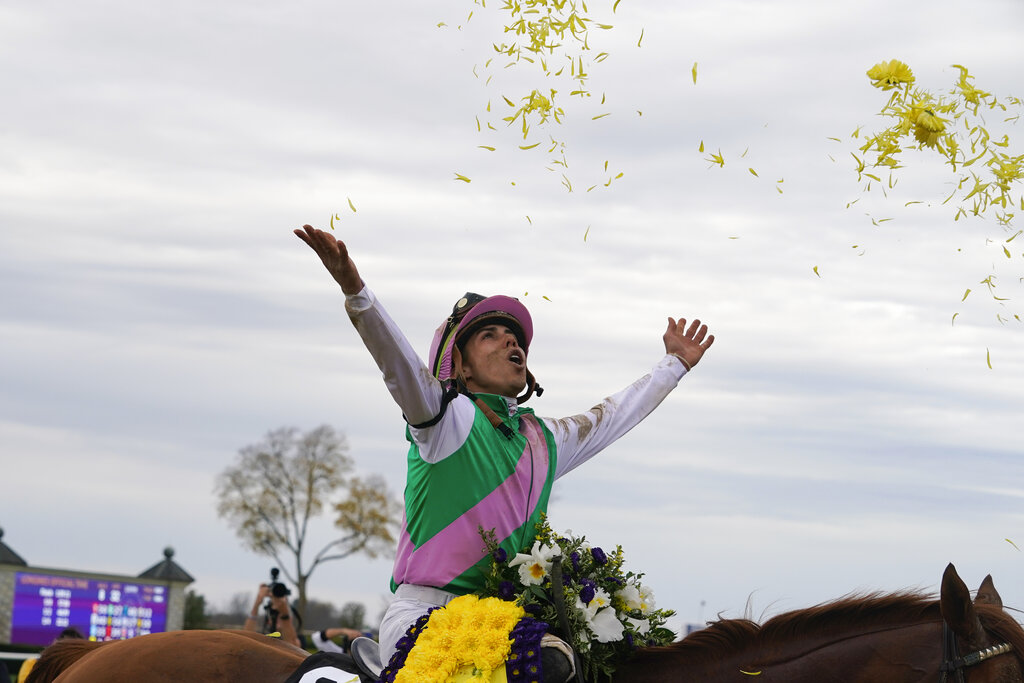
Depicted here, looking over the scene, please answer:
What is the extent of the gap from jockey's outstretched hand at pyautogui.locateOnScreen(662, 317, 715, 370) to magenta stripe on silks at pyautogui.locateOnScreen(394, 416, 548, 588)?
1433 mm

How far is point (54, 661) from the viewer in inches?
189

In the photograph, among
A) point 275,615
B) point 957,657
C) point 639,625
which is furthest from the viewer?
point 275,615

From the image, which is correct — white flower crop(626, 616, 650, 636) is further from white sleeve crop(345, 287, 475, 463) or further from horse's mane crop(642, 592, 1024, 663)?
white sleeve crop(345, 287, 475, 463)

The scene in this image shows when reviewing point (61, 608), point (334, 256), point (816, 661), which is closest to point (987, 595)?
point (816, 661)

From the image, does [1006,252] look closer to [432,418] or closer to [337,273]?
[432,418]

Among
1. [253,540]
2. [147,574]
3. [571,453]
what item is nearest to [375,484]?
[253,540]

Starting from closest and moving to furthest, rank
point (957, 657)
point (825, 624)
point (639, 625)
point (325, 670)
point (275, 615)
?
point (957, 657) → point (825, 624) → point (639, 625) → point (325, 670) → point (275, 615)

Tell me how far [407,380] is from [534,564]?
80cm

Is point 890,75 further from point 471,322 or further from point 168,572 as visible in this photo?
point 168,572

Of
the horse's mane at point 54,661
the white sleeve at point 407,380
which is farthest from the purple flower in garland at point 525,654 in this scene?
the horse's mane at point 54,661

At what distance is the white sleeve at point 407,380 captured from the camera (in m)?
3.52

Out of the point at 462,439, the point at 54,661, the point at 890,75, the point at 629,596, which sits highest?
the point at 890,75

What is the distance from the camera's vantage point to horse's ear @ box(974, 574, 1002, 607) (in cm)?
340

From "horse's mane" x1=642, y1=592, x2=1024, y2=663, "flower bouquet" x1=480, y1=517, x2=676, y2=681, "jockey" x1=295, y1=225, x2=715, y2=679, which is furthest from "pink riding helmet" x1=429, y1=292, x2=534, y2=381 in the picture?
"horse's mane" x1=642, y1=592, x2=1024, y2=663
